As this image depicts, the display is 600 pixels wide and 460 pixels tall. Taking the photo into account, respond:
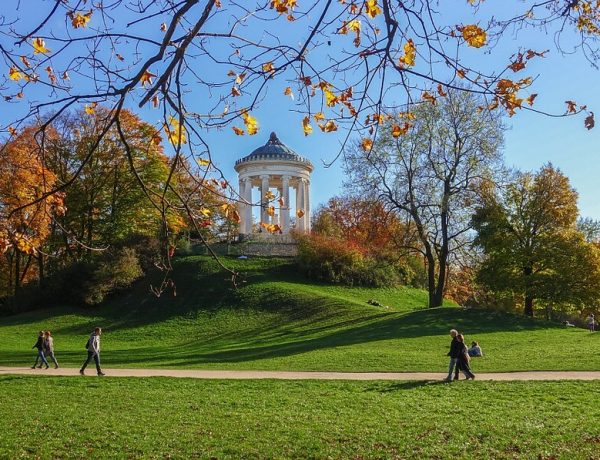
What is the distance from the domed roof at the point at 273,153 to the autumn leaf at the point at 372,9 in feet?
144

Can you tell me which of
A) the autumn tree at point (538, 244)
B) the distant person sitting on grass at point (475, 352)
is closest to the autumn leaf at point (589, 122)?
the distant person sitting on grass at point (475, 352)

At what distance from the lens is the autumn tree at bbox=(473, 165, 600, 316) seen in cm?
2906

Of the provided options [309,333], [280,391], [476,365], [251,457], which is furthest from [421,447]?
[309,333]

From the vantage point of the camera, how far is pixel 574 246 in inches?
1155

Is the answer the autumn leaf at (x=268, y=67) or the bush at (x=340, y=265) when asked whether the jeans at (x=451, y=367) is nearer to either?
the autumn leaf at (x=268, y=67)

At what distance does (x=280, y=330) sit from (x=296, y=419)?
19377 mm

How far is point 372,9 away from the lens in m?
5.61

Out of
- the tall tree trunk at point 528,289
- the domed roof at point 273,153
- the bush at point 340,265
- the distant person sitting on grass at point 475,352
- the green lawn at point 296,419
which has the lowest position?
the green lawn at point 296,419

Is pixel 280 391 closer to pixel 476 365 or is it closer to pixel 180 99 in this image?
pixel 476 365

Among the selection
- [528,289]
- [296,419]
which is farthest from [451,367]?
[528,289]

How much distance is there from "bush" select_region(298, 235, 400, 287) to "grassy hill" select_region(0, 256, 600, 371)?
1129 mm

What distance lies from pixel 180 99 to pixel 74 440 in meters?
6.71

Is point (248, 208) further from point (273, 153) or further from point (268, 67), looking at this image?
point (268, 67)

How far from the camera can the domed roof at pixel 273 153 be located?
49.4m
